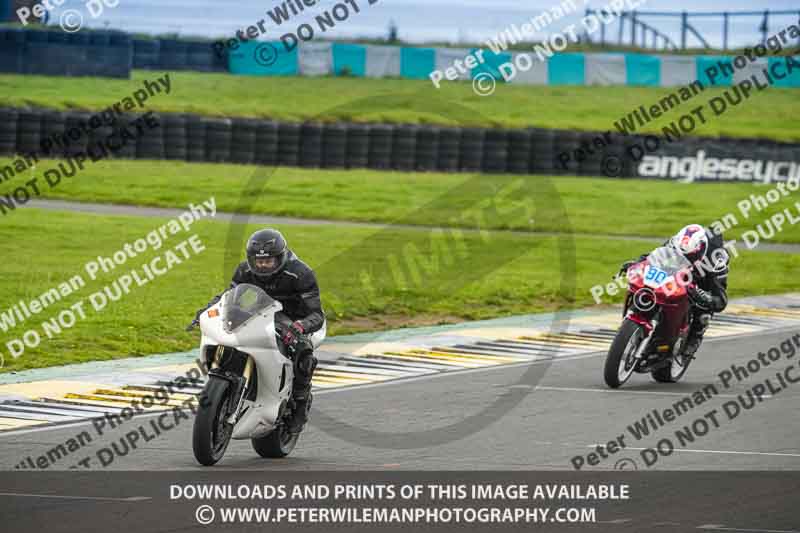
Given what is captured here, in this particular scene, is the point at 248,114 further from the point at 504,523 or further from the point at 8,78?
the point at 504,523

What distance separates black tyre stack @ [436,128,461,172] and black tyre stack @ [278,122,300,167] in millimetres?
3540

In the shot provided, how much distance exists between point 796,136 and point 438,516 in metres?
36.0

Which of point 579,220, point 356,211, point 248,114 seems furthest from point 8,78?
point 579,220

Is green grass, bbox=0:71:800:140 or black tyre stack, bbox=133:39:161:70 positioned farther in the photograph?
black tyre stack, bbox=133:39:161:70

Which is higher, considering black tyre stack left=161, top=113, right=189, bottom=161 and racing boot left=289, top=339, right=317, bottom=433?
racing boot left=289, top=339, right=317, bottom=433

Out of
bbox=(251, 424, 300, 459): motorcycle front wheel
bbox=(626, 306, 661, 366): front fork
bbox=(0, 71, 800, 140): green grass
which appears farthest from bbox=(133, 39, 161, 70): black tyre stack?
bbox=(251, 424, 300, 459): motorcycle front wheel

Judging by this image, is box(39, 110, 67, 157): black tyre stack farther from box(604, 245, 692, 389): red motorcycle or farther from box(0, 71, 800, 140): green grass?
box(604, 245, 692, 389): red motorcycle

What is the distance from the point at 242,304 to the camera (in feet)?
33.8

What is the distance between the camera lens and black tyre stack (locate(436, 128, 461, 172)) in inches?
1436

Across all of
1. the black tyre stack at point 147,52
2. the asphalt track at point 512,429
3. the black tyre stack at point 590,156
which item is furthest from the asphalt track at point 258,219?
the black tyre stack at point 147,52

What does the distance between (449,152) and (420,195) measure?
293cm

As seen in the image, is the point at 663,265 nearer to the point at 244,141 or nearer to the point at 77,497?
the point at 77,497

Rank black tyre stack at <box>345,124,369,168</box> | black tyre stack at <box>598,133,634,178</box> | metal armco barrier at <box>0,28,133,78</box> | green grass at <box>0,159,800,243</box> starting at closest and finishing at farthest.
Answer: green grass at <box>0,159,800,243</box>
black tyre stack at <box>345,124,369,168</box>
black tyre stack at <box>598,133,634,178</box>
metal armco barrier at <box>0,28,133,78</box>

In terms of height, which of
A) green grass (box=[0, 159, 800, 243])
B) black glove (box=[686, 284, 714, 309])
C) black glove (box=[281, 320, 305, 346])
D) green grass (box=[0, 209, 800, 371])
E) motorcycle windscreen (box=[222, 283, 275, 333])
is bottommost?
green grass (box=[0, 159, 800, 243])
